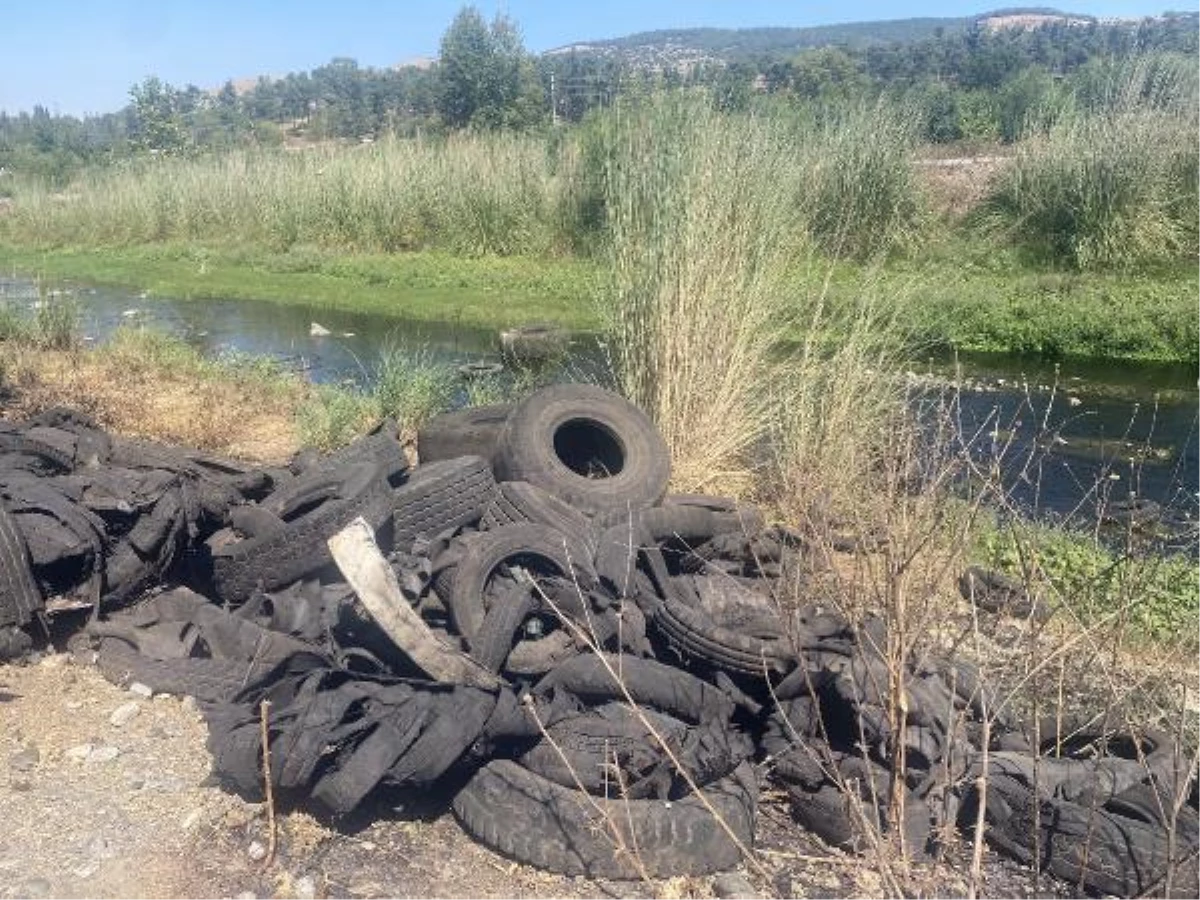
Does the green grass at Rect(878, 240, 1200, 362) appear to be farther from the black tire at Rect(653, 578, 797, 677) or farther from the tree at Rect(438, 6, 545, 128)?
the tree at Rect(438, 6, 545, 128)

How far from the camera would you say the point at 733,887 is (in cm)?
347

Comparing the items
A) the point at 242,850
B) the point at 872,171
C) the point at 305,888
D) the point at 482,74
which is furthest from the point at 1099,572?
the point at 482,74

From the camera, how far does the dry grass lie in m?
8.61

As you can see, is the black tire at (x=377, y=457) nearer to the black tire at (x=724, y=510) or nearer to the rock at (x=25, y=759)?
the black tire at (x=724, y=510)

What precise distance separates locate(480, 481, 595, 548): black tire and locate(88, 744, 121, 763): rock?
2.03 metres

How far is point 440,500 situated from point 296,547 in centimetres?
81

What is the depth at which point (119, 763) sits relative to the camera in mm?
4078

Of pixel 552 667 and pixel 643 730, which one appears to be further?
pixel 552 667

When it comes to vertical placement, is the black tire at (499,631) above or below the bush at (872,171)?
below

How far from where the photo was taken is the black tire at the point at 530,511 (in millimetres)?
5500

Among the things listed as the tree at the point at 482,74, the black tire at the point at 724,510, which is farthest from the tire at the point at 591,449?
the tree at the point at 482,74

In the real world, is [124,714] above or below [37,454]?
below

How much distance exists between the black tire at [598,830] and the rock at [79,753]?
5.14 feet

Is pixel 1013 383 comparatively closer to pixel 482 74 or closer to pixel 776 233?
pixel 776 233
